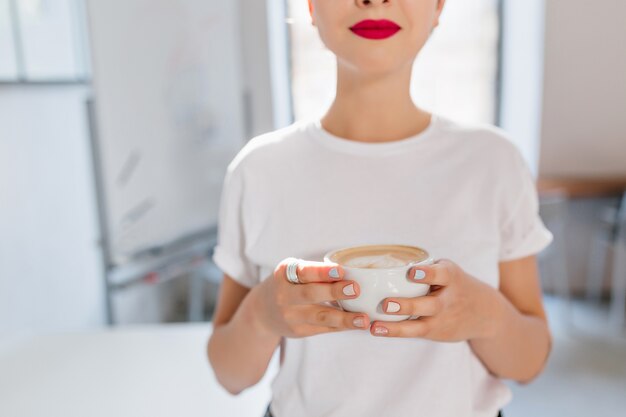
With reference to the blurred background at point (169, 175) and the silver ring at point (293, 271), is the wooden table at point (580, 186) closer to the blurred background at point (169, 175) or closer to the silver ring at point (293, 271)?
the blurred background at point (169, 175)

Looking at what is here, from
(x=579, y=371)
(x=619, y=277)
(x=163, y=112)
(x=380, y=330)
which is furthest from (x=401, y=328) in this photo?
(x=579, y=371)

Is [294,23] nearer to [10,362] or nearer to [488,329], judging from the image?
[488,329]

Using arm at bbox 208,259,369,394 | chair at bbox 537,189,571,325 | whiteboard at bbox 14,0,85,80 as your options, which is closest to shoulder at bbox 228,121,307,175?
arm at bbox 208,259,369,394

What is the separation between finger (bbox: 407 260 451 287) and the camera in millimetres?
400

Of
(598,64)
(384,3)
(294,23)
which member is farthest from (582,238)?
(384,3)

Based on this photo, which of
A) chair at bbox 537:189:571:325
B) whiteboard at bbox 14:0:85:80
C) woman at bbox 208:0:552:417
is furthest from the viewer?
chair at bbox 537:189:571:325

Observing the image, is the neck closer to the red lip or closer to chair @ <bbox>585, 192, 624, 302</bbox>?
the red lip

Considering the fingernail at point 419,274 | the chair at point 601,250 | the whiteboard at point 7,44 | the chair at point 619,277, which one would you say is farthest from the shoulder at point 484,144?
the whiteboard at point 7,44

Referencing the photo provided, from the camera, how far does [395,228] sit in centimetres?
55

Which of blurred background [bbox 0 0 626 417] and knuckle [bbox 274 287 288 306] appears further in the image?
blurred background [bbox 0 0 626 417]

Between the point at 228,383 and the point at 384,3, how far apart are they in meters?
0.43

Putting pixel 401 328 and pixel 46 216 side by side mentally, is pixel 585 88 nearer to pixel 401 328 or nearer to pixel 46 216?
pixel 401 328

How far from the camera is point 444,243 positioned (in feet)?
1.78

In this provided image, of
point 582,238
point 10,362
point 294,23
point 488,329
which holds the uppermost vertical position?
point 294,23
